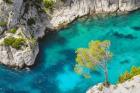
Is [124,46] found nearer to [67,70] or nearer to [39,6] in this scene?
[67,70]

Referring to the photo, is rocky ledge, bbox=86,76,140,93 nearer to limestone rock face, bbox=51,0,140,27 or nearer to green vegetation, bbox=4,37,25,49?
green vegetation, bbox=4,37,25,49

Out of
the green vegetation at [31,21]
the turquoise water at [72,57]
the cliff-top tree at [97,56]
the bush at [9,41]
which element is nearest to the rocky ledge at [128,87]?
the cliff-top tree at [97,56]

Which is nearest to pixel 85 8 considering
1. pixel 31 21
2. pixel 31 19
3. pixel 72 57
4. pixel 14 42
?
pixel 31 19

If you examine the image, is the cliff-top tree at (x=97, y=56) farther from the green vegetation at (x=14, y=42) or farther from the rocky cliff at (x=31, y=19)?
the green vegetation at (x=14, y=42)

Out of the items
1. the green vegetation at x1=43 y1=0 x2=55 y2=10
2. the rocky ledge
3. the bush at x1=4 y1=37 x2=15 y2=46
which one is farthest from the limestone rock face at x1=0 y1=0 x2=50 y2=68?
the rocky ledge

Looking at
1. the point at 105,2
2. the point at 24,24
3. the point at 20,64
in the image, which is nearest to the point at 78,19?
the point at 105,2

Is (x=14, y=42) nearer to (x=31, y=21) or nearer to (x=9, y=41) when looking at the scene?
(x=9, y=41)
